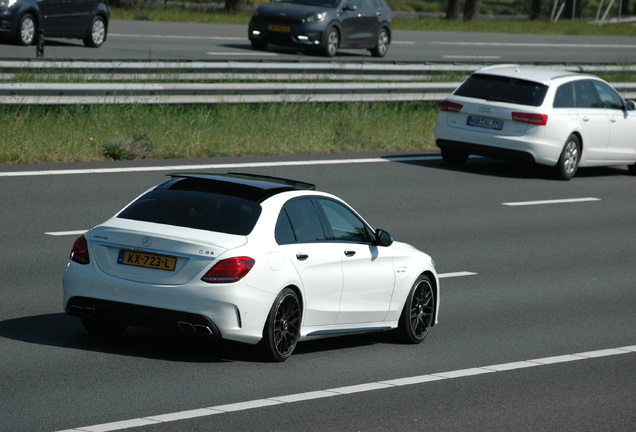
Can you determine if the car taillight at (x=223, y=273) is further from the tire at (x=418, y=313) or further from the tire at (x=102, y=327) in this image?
the tire at (x=418, y=313)

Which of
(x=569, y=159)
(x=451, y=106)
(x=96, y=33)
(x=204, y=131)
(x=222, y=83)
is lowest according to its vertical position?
(x=204, y=131)

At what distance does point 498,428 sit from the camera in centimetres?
749

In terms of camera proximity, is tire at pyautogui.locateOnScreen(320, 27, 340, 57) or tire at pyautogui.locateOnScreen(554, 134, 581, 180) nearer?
tire at pyautogui.locateOnScreen(554, 134, 581, 180)

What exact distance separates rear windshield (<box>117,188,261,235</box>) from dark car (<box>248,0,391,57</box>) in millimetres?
22905

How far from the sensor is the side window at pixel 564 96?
20.5 m

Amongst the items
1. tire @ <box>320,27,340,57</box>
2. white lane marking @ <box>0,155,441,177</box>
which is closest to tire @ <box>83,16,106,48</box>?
tire @ <box>320,27,340,57</box>

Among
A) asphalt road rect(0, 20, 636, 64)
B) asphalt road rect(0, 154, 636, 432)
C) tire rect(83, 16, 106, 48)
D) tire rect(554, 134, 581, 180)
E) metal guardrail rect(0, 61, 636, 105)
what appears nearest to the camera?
asphalt road rect(0, 154, 636, 432)

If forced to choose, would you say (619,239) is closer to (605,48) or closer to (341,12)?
(341,12)

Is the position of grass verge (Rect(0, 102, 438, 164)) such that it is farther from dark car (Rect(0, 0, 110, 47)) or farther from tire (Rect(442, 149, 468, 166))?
dark car (Rect(0, 0, 110, 47))

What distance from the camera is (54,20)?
28.2 meters

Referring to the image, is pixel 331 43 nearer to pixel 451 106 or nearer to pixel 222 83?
pixel 222 83

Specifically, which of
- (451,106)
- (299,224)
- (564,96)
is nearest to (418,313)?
(299,224)

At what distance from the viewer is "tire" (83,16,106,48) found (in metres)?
29.6

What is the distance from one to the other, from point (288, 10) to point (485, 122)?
12.7 meters
